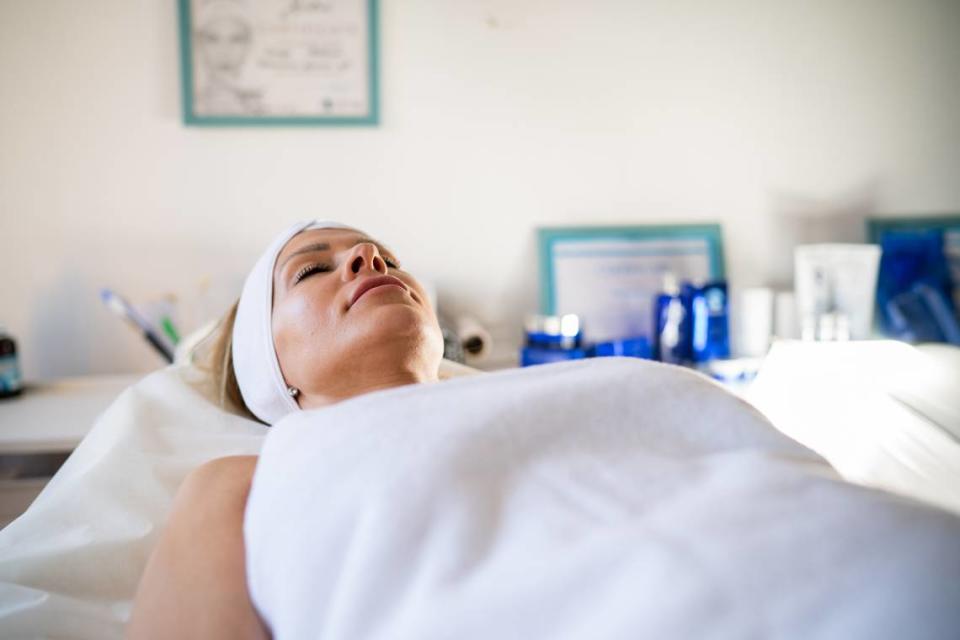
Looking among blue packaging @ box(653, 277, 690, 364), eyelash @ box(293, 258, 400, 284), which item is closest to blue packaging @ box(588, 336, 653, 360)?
blue packaging @ box(653, 277, 690, 364)

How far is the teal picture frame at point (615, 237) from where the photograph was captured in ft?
5.84

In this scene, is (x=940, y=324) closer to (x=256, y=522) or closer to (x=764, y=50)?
(x=764, y=50)

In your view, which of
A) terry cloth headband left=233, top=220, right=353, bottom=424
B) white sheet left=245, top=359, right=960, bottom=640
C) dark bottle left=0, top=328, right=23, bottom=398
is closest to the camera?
white sheet left=245, top=359, right=960, bottom=640

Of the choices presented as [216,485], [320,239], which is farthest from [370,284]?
[216,485]

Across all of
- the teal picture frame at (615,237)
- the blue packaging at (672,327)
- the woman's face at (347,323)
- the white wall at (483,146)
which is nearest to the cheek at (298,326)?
the woman's face at (347,323)

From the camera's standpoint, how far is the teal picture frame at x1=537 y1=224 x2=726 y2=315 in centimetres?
178

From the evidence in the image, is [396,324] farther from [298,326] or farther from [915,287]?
[915,287]

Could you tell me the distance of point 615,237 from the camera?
1816 millimetres

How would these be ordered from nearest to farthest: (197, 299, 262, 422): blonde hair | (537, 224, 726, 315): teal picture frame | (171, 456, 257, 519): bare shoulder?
(171, 456, 257, 519): bare shoulder → (197, 299, 262, 422): blonde hair → (537, 224, 726, 315): teal picture frame

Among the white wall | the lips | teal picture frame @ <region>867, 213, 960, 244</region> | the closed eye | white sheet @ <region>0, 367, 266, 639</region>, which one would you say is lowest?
white sheet @ <region>0, 367, 266, 639</region>

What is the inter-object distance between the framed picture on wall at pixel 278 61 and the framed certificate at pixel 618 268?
0.61 meters

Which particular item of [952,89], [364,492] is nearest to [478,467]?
[364,492]

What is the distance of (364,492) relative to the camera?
587 mm

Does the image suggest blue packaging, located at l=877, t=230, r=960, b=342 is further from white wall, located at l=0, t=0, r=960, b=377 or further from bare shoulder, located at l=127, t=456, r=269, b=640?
bare shoulder, located at l=127, t=456, r=269, b=640
